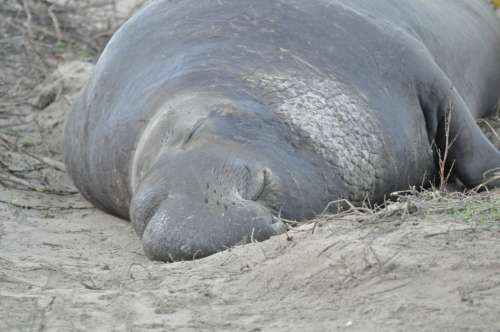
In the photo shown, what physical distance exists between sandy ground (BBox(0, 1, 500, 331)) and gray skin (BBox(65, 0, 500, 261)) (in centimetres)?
28

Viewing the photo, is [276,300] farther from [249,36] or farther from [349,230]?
[249,36]

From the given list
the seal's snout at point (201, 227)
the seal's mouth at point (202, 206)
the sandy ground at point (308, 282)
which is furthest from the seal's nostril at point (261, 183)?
the sandy ground at point (308, 282)

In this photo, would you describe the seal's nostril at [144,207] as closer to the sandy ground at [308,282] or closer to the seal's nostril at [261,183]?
the sandy ground at [308,282]

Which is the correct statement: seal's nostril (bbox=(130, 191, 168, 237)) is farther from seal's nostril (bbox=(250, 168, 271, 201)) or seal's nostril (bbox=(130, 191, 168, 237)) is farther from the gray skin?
seal's nostril (bbox=(250, 168, 271, 201))

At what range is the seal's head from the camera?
3721 mm

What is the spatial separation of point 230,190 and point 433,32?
8.46 feet

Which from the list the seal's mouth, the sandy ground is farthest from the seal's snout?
the sandy ground

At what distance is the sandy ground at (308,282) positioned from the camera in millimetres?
2821

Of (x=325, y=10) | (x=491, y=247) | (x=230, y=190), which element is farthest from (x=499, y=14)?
(x=491, y=247)

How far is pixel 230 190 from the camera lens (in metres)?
3.84

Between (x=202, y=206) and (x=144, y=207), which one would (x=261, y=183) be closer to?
(x=202, y=206)

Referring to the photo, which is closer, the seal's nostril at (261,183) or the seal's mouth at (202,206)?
the seal's mouth at (202,206)

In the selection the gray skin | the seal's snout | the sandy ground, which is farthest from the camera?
the gray skin

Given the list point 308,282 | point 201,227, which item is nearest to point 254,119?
point 201,227
